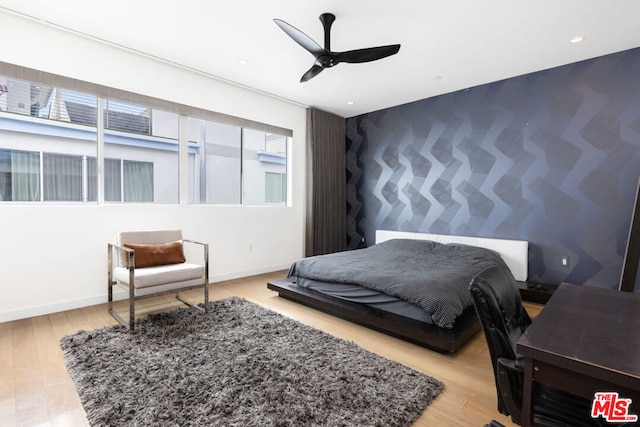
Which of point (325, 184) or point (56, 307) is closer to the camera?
point (56, 307)

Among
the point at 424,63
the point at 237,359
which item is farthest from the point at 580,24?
the point at 237,359

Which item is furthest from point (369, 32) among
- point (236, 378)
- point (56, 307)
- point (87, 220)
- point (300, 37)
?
point (56, 307)

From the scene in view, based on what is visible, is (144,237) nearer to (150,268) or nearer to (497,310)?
(150,268)

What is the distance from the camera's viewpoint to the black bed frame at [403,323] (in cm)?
230

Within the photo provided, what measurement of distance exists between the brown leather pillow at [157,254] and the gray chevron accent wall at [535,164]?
3.35 m

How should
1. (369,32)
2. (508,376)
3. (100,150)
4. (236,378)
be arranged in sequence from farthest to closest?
1. (100,150)
2. (369,32)
3. (236,378)
4. (508,376)

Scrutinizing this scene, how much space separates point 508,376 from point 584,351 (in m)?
0.29

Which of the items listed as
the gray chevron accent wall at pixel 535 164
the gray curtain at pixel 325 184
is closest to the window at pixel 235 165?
the gray curtain at pixel 325 184

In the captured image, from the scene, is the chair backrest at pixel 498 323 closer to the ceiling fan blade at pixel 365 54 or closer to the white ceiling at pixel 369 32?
the ceiling fan blade at pixel 365 54

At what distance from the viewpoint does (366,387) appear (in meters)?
1.87

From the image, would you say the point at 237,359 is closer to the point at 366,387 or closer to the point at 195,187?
the point at 366,387

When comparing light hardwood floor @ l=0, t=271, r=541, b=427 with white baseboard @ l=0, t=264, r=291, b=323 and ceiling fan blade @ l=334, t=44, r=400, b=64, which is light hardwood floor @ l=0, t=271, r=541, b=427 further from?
ceiling fan blade @ l=334, t=44, r=400, b=64

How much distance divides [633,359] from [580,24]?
3174 mm

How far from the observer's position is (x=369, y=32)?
2967 mm
